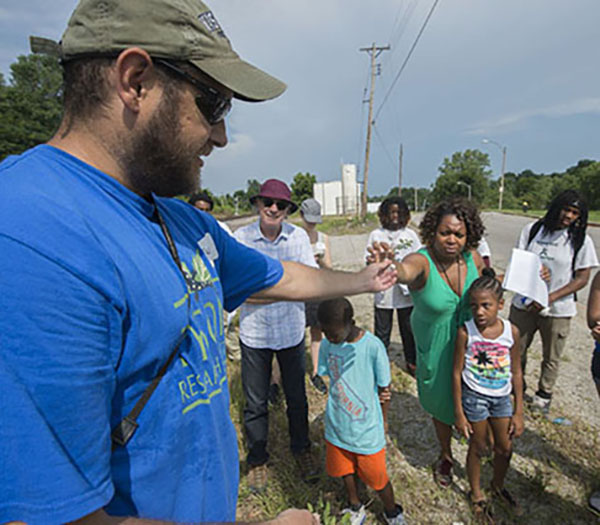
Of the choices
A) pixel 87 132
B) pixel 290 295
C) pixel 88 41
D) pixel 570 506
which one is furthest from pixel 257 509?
pixel 88 41

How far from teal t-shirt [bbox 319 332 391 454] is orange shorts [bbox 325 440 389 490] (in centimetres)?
6

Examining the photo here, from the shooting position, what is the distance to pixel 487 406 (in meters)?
2.34

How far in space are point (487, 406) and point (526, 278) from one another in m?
1.17

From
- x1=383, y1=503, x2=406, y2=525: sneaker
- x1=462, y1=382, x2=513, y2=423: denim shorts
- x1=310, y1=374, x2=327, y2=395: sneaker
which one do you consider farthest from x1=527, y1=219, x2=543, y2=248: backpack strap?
x1=383, y1=503, x2=406, y2=525: sneaker

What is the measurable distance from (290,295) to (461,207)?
1.66 meters

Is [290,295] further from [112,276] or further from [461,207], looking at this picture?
[461,207]

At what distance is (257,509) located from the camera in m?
2.61

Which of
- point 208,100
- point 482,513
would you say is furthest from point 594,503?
point 208,100

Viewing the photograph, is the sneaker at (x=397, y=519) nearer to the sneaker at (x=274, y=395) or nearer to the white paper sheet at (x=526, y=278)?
the sneaker at (x=274, y=395)

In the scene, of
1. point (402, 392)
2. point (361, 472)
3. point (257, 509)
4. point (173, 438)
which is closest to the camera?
point (173, 438)

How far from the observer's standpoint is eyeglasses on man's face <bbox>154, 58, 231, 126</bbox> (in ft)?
3.10

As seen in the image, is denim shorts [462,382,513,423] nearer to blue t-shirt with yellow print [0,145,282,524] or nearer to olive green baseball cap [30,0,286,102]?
blue t-shirt with yellow print [0,145,282,524]

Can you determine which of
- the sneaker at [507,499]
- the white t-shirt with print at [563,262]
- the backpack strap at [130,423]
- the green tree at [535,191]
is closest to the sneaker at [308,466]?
the sneaker at [507,499]

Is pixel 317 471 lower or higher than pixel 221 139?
lower
